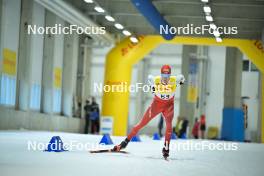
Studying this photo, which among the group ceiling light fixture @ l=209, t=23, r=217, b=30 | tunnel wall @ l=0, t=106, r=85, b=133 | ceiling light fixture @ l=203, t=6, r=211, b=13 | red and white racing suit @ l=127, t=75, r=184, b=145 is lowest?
tunnel wall @ l=0, t=106, r=85, b=133

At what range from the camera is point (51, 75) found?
1372 inches

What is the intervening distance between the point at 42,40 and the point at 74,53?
198 inches

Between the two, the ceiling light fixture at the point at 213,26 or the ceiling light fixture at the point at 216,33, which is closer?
the ceiling light fixture at the point at 213,26

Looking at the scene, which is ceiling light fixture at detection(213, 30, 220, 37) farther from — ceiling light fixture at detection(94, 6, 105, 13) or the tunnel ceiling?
ceiling light fixture at detection(94, 6, 105, 13)

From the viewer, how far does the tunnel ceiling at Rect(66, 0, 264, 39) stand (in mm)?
27094

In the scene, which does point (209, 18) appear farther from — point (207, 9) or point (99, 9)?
point (99, 9)

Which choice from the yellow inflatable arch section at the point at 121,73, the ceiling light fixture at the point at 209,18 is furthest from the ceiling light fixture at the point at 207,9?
the yellow inflatable arch section at the point at 121,73

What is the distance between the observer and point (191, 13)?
29438mm

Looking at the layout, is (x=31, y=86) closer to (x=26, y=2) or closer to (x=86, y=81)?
(x=26, y=2)

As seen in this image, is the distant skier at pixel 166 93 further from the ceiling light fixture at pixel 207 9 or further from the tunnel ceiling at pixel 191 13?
the ceiling light fixture at pixel 207 9

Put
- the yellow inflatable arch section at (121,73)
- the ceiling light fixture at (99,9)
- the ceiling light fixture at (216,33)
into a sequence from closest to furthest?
1. the ceiling light fixture at (99,9)
2. the ceiling light fixture at (216,33)
3. the yellow inflatable arch section at (121,73)

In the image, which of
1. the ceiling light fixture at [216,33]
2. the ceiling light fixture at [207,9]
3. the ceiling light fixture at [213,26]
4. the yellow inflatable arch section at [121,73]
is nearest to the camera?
the ceiling light fixture at [207,9]

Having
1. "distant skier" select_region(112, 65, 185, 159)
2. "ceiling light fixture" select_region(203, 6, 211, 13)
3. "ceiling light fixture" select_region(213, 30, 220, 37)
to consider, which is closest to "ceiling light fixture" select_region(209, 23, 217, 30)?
"ceiling light fixture" select_region(213, 30, 220, 37)

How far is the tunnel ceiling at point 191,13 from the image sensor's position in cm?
2709
